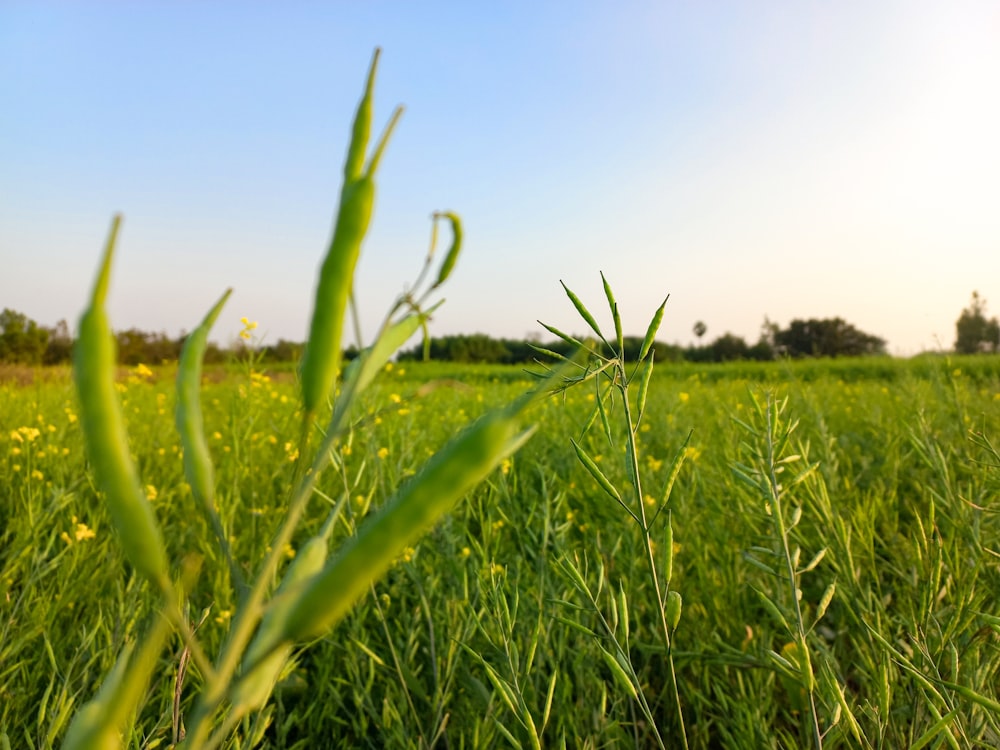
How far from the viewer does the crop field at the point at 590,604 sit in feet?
2.47

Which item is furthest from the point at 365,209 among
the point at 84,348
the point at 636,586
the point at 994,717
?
the point at 636,586

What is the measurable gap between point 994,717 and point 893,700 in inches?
9.5

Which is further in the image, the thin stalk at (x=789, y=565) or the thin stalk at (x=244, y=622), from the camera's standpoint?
the thin stalk at (x=789, y=565)

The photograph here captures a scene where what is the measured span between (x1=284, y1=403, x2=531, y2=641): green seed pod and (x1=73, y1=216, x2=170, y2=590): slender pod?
5 cm

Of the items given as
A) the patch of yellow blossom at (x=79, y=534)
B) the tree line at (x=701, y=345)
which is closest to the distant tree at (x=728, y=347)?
the tree line at (x=701, y=345)

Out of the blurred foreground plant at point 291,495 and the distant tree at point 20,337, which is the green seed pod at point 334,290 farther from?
the distant tree at point 20,337

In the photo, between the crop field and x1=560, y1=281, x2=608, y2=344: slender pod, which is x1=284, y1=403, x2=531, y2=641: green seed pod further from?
x1=560, y1=281, x2=608, y2=344: slender pod

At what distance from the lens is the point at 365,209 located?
246 mm

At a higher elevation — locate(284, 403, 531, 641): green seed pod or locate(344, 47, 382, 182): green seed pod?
locate(344, 47, 382, 182): green seed pod

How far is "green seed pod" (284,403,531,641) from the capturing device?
0.21 metres

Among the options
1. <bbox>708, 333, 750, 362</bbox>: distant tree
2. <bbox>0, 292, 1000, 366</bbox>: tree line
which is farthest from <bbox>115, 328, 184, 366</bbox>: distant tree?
<bbox>708, 333, 750, 362</bbox>: distant tree

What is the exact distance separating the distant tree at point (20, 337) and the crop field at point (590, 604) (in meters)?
12.5

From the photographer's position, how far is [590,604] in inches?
31.0

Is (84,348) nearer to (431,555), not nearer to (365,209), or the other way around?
(365,209)
